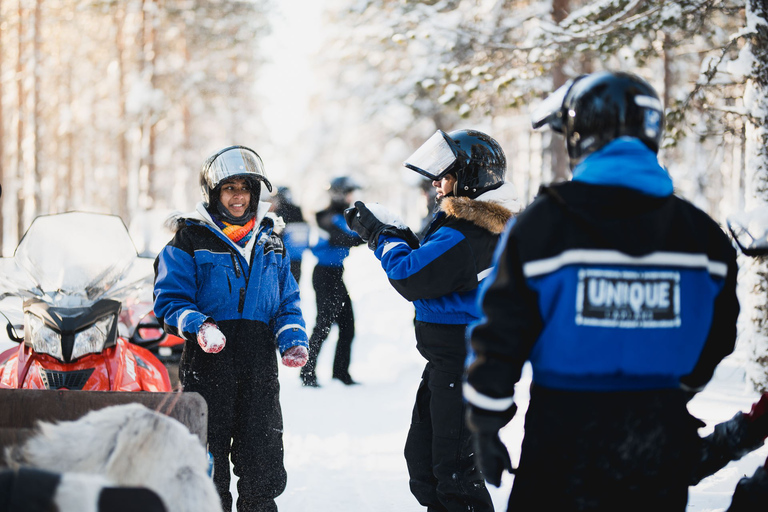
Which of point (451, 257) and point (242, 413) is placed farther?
point (242, 413)

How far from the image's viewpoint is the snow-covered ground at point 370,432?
4000 millimetres

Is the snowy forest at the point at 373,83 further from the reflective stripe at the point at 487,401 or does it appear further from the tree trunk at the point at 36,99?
the reflective stripe at the point at 487,401

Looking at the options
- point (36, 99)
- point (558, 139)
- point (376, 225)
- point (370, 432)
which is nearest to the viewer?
point (376, 225)

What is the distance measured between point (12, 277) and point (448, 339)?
2.12 metres

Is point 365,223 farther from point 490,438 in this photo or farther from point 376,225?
point 490,438

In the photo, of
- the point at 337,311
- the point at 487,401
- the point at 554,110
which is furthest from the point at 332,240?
the point at 487,401

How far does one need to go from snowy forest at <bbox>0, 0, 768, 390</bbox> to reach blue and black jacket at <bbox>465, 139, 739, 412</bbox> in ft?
15.4

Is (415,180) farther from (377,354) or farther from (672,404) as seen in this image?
(672,404)

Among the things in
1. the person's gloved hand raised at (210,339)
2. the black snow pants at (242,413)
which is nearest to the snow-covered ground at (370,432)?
the black snow pants at (242,413)

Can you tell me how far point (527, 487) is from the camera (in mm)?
Result: 1840

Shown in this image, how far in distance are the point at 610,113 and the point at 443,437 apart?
166 cm

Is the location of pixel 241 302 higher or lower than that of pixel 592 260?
lower

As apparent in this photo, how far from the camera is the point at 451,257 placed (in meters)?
2.90

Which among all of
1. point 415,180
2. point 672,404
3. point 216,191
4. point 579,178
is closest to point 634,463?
point 672,404
